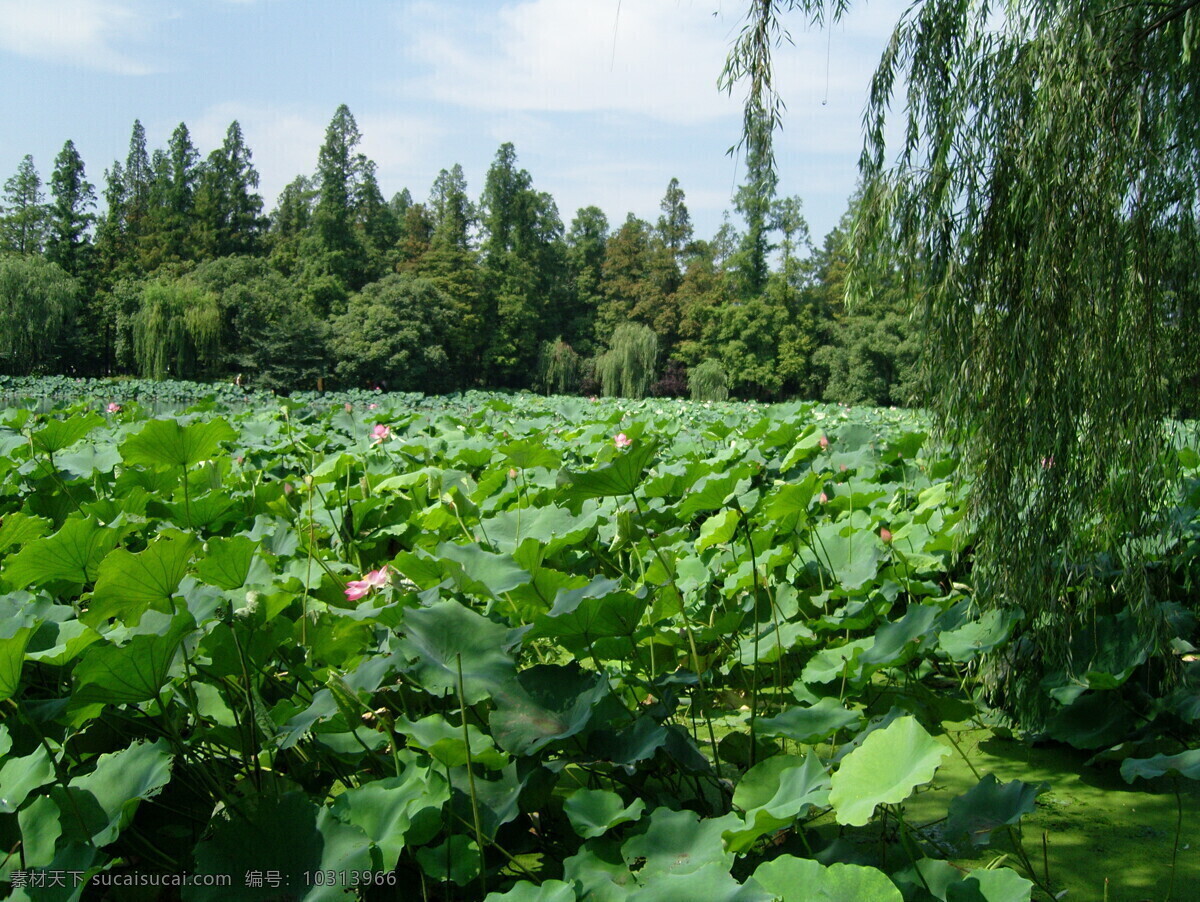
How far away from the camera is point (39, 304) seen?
26.5m

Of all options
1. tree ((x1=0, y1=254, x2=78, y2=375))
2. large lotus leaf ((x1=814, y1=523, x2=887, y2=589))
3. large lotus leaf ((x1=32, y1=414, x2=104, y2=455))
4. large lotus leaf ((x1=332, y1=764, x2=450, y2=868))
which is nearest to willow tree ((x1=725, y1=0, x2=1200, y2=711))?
large lotus leaf ((x1=814, y1=523, x2=887, y2=589))

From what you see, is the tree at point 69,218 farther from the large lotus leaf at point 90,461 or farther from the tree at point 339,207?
the large lotus leaf at point 90,461

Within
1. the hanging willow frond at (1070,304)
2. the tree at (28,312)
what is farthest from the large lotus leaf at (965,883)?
the tree at (28,312)

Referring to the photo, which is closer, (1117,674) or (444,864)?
(444,864)

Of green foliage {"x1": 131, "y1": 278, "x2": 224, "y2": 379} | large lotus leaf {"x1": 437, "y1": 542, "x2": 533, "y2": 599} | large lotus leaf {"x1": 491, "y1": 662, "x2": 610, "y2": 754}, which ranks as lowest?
large lotus leaf {"x1": 491, "y1": 662, "x2": 610, "y2": 754}

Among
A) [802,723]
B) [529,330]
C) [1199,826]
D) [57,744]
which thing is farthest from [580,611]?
[529,330]

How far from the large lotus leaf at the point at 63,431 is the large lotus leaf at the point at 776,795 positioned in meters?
1.90

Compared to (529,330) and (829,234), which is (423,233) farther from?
(829,234)

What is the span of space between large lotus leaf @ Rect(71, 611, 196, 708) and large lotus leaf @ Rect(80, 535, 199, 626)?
5.6 inches

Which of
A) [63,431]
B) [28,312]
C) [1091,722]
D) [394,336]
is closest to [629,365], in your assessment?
[394,336]

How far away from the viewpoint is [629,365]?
32125mm

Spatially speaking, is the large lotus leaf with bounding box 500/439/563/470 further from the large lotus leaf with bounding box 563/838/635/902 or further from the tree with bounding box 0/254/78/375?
the tree with bounding box 0/254/78/375

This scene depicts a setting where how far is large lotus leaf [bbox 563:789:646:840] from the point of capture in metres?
1.07

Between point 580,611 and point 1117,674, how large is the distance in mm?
1078
